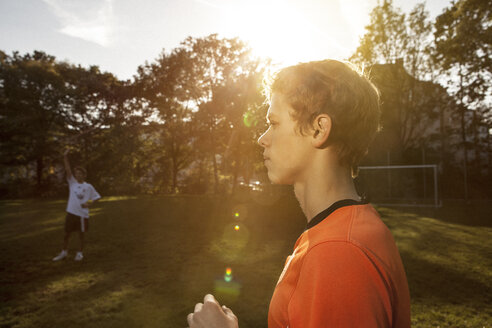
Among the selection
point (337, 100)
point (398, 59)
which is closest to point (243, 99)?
point (398, 59)

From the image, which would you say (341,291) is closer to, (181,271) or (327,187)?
(327,187)

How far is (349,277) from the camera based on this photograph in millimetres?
858

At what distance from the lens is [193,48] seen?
25.6m

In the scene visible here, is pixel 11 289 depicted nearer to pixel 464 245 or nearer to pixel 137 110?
pixel 464 245

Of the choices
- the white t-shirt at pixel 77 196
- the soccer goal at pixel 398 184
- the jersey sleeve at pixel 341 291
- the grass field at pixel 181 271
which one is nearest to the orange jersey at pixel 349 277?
the jersey sleeve at pixel 341 291

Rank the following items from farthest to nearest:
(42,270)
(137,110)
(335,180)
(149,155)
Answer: (149,155), (137,110), (42,270), (335,180)

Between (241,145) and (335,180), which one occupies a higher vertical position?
(241,145)

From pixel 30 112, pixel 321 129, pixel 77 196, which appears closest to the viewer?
pixel 321 129

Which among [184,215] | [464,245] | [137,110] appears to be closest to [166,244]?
[184,215]

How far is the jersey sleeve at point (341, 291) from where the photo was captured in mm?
829

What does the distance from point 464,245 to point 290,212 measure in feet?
24.8

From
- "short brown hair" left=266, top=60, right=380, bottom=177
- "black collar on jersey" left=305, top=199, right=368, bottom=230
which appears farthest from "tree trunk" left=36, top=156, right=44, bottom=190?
"black collar on jersey" left=305, top=199, right=368, bottom=230

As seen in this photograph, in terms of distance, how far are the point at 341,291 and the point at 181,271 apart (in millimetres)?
7156

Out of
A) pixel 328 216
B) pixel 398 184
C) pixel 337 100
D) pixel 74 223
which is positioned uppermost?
pixel 337 100
